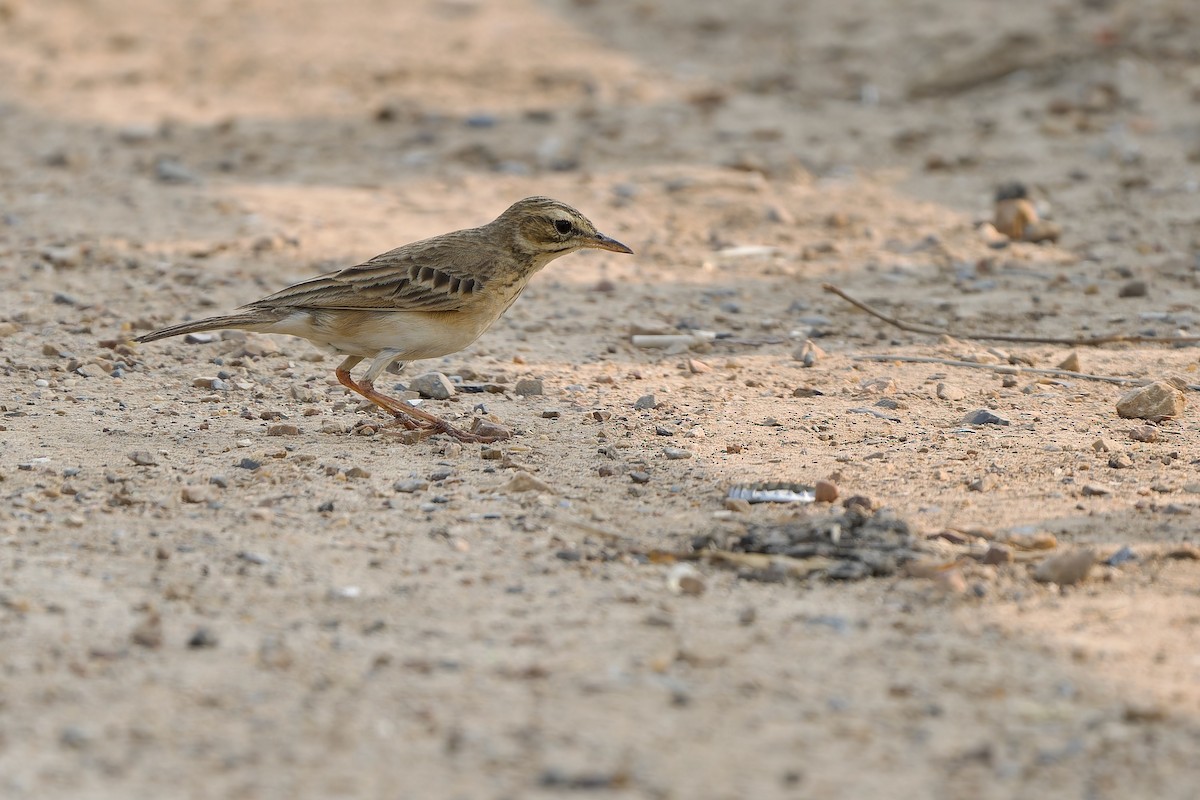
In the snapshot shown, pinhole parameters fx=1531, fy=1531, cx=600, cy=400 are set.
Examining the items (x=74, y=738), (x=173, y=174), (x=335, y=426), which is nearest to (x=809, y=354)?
(x=335, y=426)

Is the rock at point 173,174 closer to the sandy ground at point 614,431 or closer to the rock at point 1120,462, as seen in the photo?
the sandy ground at point 614,431

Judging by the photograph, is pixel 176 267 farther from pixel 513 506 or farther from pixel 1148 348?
pixel 1148 348

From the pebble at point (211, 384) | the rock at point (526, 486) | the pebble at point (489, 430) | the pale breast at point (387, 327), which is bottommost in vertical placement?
the rock at point (526, 486)

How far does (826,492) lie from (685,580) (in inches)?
38.7

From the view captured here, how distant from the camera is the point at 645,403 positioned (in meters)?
7.09

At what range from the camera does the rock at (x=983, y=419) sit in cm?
679

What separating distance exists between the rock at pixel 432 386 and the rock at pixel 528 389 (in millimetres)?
318

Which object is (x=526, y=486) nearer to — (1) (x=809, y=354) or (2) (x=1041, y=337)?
(1) (x=809, y=354)

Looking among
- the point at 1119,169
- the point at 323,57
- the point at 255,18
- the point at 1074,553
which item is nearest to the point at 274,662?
the point at 1074,553

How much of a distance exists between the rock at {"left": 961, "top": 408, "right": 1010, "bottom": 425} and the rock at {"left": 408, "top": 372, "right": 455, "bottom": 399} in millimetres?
2399

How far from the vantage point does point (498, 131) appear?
12.5 metres

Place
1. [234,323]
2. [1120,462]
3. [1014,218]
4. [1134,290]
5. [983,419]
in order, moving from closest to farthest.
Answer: [1120,462]
[234,323]
[983,419]
[1134,290]
[1014,218]

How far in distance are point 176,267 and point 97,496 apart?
390 centimetres

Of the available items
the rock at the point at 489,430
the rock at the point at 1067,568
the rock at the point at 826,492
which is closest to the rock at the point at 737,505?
the rock at the point at 826,492
